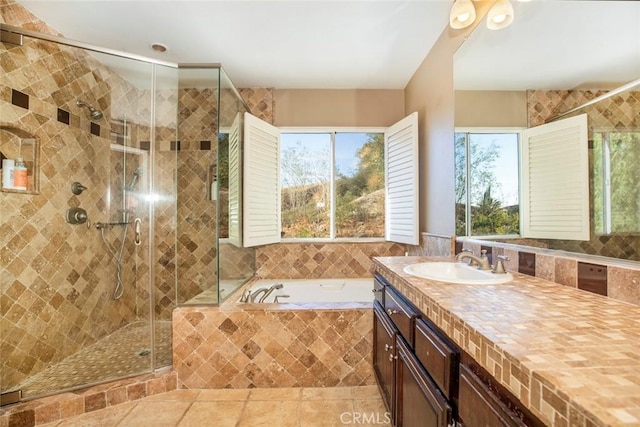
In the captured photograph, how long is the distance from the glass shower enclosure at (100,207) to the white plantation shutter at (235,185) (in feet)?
0.35

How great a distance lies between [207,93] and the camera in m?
2.41

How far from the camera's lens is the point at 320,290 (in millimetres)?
2785

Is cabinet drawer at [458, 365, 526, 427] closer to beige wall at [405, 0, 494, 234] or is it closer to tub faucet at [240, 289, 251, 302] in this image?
beige wall at [405, 0, 494, 234]

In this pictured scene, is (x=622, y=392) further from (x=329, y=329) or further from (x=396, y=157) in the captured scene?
(x=396, y=157)

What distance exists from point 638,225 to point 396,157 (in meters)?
2.08

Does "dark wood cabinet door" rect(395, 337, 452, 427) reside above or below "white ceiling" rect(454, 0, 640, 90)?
below

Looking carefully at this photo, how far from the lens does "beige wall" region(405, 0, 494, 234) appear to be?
2078 millimetres

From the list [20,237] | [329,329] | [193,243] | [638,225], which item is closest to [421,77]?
[638,225]

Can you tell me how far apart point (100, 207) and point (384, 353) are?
2712 millimetres

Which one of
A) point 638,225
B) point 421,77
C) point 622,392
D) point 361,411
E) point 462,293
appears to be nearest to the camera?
point 622,392

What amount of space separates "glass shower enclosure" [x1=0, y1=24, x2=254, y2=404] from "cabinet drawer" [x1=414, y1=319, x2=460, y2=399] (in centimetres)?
156

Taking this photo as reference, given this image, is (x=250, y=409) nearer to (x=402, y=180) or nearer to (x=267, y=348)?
(x=267, y=348)

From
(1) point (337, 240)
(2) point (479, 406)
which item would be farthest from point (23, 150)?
(2) point (479, 406)

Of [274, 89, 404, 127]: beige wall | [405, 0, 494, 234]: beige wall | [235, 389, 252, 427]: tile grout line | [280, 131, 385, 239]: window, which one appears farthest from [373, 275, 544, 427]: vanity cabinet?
[274, 89, 404, 127]: beige wall
